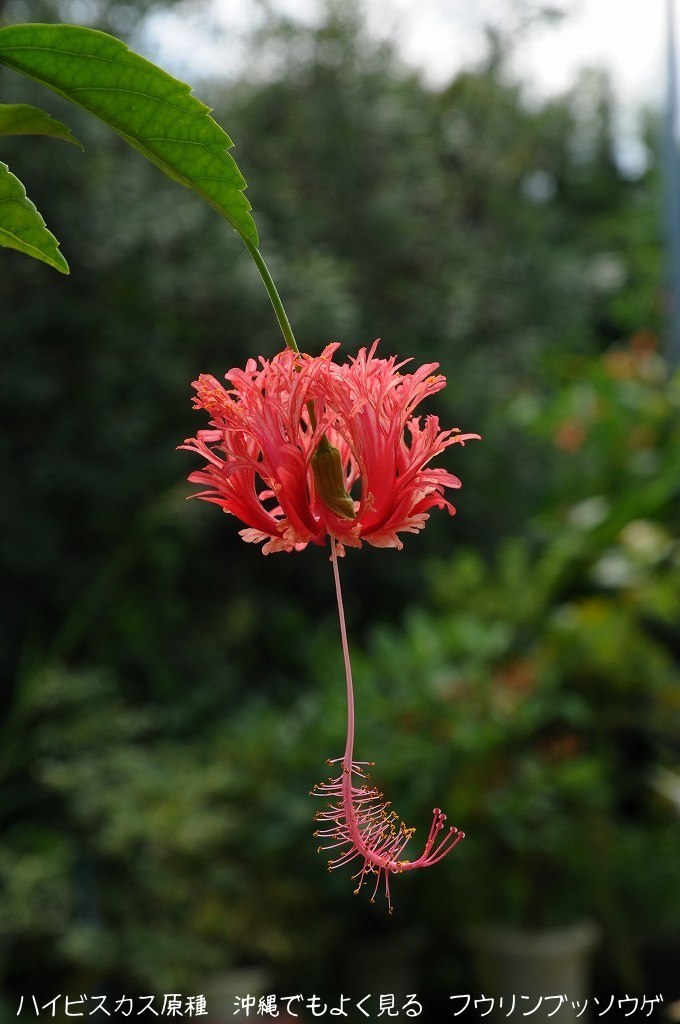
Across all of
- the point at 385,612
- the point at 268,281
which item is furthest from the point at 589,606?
the point at 268,281

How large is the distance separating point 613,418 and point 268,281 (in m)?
3.03

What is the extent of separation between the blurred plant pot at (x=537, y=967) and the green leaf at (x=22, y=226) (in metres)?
2.13

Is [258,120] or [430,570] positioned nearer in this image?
[430,570]

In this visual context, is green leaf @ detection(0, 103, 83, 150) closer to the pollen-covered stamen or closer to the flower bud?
the flower bud

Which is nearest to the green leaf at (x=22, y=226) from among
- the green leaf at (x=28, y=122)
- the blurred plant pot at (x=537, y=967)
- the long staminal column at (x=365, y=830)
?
the green leaf at (x=28, y=122)

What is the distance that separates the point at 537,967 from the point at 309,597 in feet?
3.67

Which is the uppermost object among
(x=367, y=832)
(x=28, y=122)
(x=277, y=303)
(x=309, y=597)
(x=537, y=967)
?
(x=309, y=597)

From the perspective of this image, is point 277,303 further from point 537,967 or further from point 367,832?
point 537,967

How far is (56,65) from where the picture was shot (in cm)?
39

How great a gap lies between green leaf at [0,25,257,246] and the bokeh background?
161 centimetres

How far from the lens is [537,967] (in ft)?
7.23

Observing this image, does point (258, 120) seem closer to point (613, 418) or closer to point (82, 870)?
point (613, 418)

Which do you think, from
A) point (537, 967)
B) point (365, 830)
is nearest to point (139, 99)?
point (365, 830)

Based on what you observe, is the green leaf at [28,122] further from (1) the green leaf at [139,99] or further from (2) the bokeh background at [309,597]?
(2) the bokeh background at [309,597]
